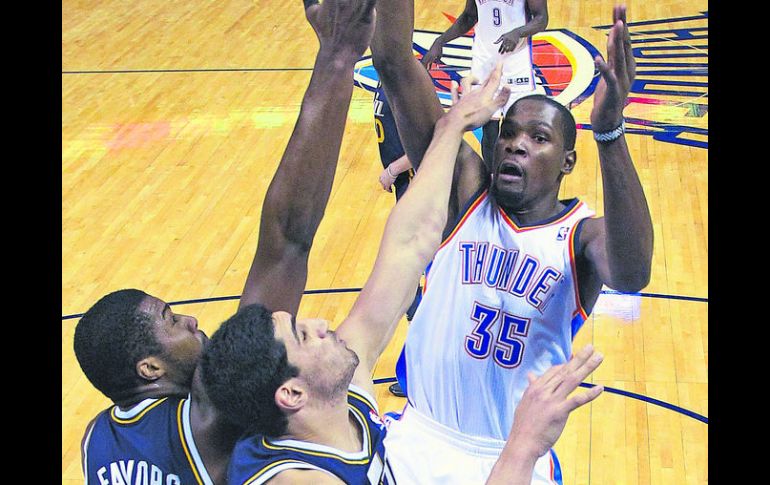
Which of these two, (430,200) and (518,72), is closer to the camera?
(430,200)

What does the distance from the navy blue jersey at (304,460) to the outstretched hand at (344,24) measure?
3.22 feet

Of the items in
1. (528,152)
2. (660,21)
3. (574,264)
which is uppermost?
(528,152)

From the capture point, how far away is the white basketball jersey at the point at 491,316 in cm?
364

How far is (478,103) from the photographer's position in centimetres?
332

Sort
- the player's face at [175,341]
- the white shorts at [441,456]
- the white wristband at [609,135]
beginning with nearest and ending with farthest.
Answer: the player's face at [175,341] < the white wristband at [609,135] < the white shorts at [441,456]

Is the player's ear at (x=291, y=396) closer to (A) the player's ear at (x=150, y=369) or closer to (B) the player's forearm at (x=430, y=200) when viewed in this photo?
(A) the player's ear at (x=150, y=369)

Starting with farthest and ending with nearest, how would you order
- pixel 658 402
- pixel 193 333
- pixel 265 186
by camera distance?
1. pixel 265 186
2. pixel 658 402
3. pixel 193 333

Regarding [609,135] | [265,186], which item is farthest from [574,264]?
[265,186]

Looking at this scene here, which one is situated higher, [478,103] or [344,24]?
[344,24]

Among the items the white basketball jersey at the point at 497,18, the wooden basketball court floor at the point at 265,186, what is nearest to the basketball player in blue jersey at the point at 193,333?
the wooden basketball court floor at the point at 265,186

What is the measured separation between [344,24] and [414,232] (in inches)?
30.3

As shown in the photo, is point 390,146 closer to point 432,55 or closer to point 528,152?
point 432,55

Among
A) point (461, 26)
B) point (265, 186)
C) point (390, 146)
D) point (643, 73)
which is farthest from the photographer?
point (643, 73)
